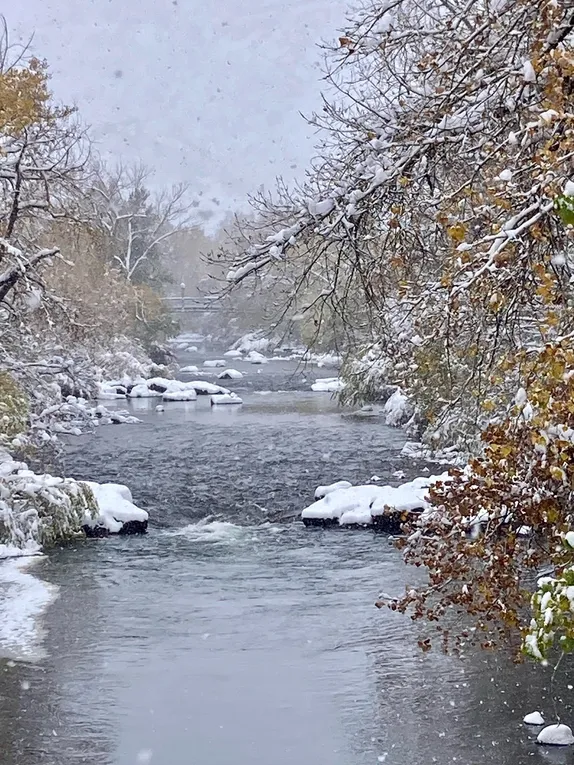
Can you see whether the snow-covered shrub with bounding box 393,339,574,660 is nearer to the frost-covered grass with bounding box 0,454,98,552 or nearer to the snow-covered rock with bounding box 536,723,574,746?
the snow-covered rock with bounding box 536,723,574,746

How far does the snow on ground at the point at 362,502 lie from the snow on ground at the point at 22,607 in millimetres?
5330

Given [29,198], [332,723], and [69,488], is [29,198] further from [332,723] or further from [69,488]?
[332,723]

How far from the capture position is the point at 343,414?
33938 mm

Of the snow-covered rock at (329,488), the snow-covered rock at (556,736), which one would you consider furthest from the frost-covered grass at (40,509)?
the snow-covered rock at (556,736)

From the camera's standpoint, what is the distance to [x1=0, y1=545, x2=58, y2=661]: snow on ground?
12094 mm

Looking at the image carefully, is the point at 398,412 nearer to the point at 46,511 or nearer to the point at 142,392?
the point at 142,392

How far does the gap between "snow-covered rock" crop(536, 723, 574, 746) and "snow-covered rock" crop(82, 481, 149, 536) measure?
1032cm

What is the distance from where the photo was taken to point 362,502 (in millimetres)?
18844

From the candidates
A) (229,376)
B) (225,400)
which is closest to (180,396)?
(225,400)

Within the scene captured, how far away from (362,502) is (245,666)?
775 centimetres

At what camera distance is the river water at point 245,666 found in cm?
932

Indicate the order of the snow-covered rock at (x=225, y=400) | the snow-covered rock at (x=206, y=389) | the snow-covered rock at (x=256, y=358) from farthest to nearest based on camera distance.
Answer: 1. the snow-covered rock at (x=256, y=358)
2. the snow-covered rock at (x=206, y=389)
3. the snow-covered rock at (x=225, y=400)

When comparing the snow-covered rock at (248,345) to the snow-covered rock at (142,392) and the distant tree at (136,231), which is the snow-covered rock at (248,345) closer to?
the distant tree at (136,231)

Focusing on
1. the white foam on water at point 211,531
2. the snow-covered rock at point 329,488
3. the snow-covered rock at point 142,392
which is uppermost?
the snow-covered rock at point 142,392
